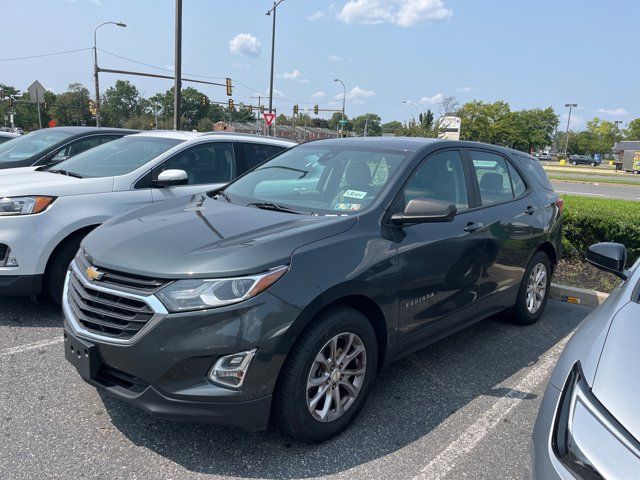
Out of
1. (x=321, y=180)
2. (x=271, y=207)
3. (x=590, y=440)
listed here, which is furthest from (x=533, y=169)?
(x=590, y=440)

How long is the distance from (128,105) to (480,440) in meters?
125

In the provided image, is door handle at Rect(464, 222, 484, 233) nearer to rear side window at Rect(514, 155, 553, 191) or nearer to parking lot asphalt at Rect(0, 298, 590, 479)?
parking lot asphalt at Rect(0, 298, 590, 479)

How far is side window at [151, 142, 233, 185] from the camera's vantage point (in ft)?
17.6

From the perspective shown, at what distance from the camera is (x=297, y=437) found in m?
2.74

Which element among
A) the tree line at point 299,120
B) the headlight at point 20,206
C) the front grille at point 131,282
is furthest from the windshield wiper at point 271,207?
the tree line at point 299,120

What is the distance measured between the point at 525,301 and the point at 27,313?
4.62m

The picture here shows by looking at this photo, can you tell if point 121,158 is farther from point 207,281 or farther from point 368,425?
point 368,425

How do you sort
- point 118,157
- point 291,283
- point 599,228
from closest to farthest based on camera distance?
point 291,283
point 118,157
point 599,228

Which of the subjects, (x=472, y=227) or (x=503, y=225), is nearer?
(x=472, y=227)

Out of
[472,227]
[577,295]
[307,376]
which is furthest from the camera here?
[577,295]

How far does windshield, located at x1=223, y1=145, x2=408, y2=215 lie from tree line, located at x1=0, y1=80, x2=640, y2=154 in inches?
1356

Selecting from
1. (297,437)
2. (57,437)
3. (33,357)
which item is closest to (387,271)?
(297,437)

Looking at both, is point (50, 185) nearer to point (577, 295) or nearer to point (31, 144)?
point (31, 144)

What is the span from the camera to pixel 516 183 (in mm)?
4715
